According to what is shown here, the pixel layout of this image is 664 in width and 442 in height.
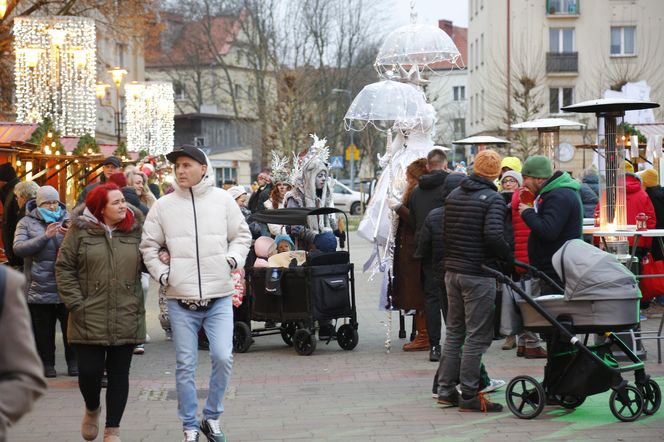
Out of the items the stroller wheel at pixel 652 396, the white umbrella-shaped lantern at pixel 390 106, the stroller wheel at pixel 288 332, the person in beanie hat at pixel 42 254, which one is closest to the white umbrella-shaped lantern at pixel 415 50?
Answer: the white umbrella-shaped lantern at pixel 390 106

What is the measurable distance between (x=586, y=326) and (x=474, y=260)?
0.94m

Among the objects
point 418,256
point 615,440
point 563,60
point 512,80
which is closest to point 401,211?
point 418,256

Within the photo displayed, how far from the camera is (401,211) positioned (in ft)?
38.1

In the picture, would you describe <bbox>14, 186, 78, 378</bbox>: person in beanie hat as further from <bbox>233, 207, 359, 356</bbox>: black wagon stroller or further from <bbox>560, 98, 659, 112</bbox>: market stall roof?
<bbox>560, 98, 659, 112</bbox>: market stall roof

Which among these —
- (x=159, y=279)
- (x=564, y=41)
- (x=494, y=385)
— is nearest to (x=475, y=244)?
(x=494, y=385)

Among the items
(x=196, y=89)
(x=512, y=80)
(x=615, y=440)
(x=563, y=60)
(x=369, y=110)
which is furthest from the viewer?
(x=196, y=89)

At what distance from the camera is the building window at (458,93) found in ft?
373

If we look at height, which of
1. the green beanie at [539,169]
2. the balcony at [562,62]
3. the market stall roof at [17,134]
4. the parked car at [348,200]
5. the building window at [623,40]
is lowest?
the parked car at [348,200]

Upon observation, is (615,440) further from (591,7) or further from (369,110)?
(591,7)

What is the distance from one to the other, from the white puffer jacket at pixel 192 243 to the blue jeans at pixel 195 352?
0.14 m

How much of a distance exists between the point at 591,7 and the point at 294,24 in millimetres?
16815

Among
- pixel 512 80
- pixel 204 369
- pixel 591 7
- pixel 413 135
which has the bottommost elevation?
pixel 204 369

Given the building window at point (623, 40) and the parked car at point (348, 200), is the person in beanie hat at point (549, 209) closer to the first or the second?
the parked car at point (348, 200)

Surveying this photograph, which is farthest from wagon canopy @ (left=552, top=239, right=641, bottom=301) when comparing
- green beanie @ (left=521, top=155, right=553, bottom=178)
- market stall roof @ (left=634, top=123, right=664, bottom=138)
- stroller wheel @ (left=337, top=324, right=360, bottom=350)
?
market stall roof @ (left=634, top=123, right=664, bottom=138)
